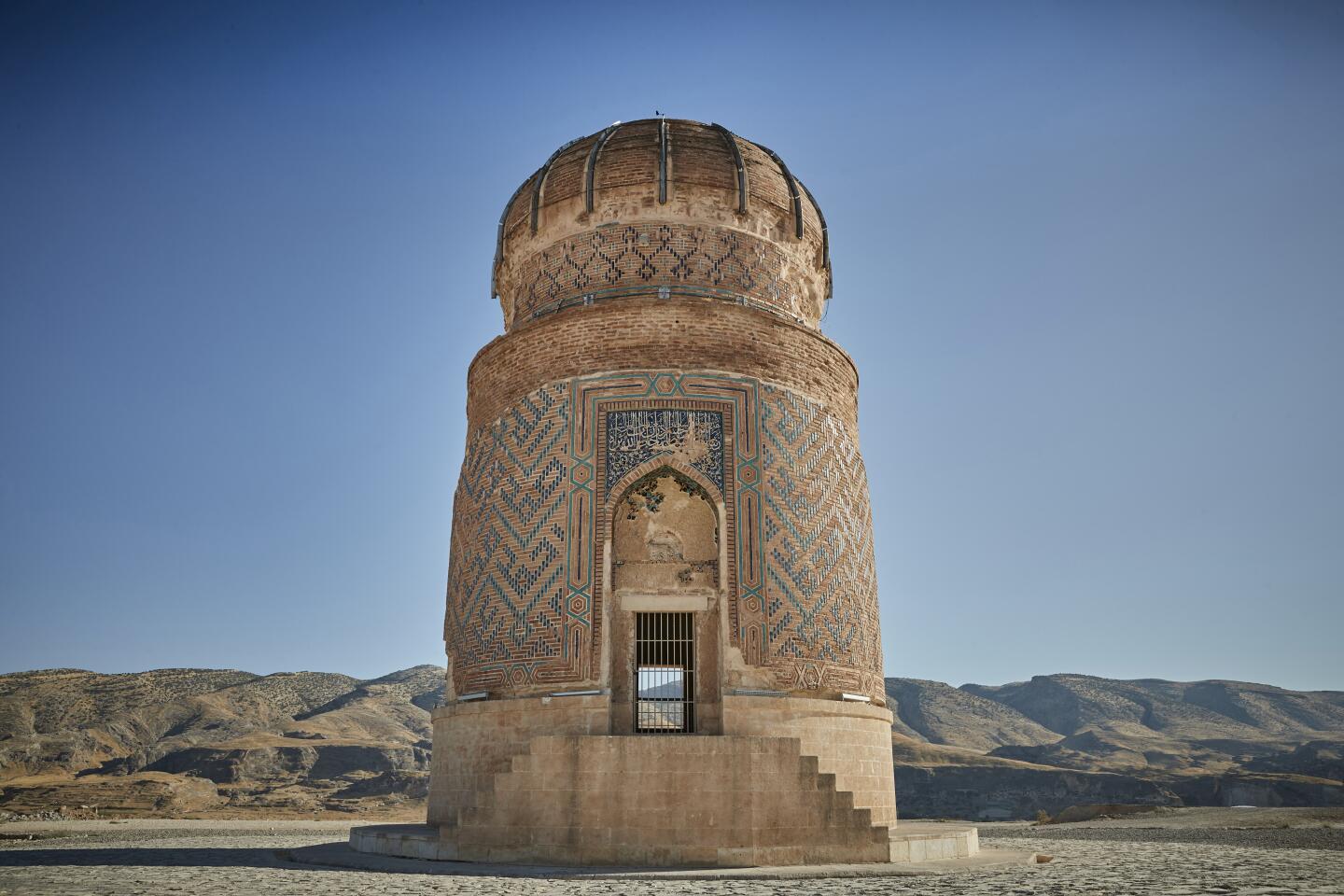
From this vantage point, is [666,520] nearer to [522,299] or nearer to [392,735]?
[522,299]

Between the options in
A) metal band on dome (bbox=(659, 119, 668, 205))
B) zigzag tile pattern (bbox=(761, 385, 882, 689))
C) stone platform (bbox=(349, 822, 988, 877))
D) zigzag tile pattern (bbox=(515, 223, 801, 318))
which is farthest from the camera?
metal band on dome (bbox=(659, 119, 668, 205))

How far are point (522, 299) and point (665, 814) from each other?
6.95 m

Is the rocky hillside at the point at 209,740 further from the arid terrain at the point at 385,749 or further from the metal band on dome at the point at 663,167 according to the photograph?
the metal band on dome at the point at 663,167

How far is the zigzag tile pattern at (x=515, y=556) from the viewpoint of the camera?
389 inches

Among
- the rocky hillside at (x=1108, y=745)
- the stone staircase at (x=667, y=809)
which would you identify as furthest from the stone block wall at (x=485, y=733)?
the rocky hillside at (x=1108, y=745)

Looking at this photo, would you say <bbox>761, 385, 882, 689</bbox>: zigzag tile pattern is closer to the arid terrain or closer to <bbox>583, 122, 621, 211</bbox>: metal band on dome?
<bbox>583, 122, 621, 211</bbox>: metal band on dome

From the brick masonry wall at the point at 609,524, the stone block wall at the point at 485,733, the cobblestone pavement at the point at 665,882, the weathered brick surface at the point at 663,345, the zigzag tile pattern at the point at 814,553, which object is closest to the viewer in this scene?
the cobblestone pavement at the point at 665,882

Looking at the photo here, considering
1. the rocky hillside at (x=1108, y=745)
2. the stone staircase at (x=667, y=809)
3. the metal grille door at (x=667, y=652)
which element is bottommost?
the rocky hillside at (x=1108, y=745)

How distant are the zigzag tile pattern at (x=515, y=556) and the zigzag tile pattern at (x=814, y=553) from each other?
85.1 inches

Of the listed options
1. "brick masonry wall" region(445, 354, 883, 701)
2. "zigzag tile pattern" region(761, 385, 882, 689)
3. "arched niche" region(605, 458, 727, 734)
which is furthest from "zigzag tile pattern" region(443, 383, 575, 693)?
"zigzag tile pattern" region(761, 385, 882, 689)

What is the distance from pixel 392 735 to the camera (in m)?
41.3

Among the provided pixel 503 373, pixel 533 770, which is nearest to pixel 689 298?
pixel 503 373

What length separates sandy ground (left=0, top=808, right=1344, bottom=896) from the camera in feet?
20.1

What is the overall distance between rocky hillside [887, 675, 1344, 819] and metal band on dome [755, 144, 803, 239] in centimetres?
2471
